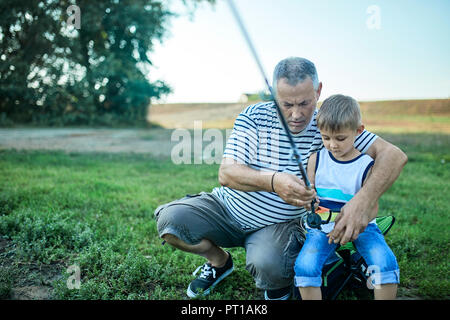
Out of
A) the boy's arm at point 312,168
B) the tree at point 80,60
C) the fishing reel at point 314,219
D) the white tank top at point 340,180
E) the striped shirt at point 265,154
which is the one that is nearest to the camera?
the fishing reel at point 314,219

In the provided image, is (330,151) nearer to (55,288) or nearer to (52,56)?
(55,288)

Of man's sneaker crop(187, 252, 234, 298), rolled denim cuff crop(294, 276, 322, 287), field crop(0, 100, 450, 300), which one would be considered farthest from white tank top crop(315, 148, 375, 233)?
man's sneaker crop(187, 252, 234, 298)

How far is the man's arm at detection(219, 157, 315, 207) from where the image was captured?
212cm

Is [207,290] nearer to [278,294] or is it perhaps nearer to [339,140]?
[278,294]

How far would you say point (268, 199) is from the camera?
2516mm

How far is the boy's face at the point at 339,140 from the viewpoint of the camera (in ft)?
7.40

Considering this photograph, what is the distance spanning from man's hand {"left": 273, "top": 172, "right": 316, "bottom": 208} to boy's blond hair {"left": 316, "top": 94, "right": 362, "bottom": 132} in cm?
Answer: 39

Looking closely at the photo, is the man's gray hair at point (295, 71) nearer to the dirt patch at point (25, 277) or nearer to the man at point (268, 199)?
the man at point (268, 199)

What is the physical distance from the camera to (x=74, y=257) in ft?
10.1

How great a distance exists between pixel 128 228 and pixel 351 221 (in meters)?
2.36

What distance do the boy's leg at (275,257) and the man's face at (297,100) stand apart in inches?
27.8

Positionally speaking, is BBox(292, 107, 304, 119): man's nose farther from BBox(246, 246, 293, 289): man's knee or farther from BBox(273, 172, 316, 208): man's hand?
BBox(246, 246, 293, 289): man's knee

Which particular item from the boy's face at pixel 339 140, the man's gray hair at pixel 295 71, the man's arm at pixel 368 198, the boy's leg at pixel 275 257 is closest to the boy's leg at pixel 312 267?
the man's arm at pixel 368 198

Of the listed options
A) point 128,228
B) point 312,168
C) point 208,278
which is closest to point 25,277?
point 128,228
